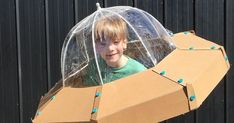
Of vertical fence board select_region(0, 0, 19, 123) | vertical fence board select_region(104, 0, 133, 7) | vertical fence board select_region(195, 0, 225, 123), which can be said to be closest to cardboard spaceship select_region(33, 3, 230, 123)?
vertical fence board select_region(195, 0, 225, 123)

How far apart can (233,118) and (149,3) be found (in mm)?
1339

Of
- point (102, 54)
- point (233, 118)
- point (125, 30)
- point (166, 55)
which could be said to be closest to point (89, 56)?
point (102, 54)

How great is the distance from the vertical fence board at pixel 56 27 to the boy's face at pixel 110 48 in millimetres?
1580

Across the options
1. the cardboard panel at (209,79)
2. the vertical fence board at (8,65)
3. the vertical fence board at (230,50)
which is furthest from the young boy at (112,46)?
the vertical fence board at (8,65)

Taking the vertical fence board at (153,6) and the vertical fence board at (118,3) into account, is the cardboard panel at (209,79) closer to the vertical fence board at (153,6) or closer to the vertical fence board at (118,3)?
the vertical fence board at (153,6)

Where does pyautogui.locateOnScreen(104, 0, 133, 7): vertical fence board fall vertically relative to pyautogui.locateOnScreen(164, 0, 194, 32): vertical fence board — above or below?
above

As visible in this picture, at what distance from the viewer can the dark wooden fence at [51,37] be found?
4367 mm

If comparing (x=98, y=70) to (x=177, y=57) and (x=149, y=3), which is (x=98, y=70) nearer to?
(x=177, y=57)

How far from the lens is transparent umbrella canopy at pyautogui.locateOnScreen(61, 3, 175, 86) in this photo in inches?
120

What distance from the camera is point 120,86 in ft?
9.04

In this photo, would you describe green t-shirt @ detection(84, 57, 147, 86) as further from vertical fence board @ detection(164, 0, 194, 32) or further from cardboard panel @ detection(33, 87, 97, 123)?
vertical fence board @ detection(164, 0, 194, 32)

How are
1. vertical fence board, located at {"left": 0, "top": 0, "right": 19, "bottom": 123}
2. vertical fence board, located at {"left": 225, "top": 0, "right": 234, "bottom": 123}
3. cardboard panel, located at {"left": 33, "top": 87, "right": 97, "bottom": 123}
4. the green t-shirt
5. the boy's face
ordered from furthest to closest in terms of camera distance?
vertical fence board, located at {"left": 0, "top": 0, "right": 19, "bottom": 123} < vertical fence board, located at {"left": 225, "top": 0, "right": 234, "bottom": 123} < the boy's face < the green t-shirt < cardboard panel, located at {"left": 33, "top": 87, "right": 97, "bottom": 123}

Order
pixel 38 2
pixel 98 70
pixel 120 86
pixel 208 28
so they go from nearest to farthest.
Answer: pixel 120 86 → pixel 98 70 → pixel 208 28 → pixel 38 2

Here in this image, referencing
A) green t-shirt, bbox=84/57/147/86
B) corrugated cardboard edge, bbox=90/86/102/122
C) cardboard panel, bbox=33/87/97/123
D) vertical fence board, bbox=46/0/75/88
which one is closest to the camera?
corrugated cardboard edge, bbox=90/86/102/122
